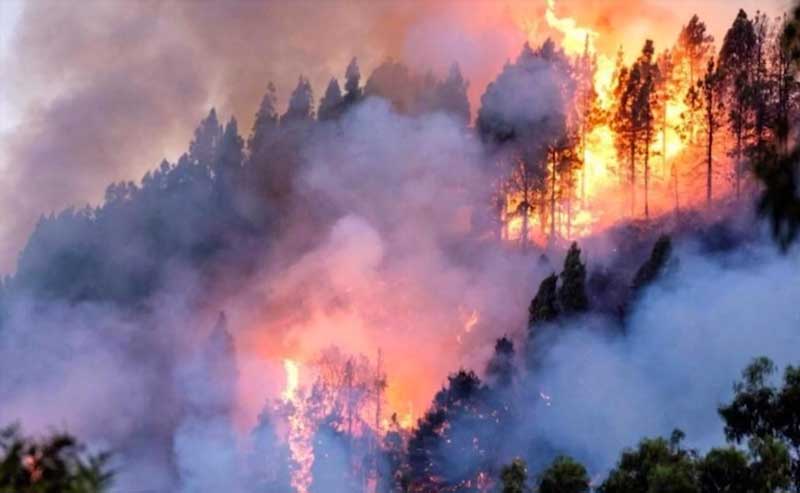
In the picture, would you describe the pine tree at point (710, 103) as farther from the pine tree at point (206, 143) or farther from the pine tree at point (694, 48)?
the pine tree at point (206, 143)

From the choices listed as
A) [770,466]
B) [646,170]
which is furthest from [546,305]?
[770,466]

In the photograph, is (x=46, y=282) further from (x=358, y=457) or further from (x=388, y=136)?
(x=358, y=457)

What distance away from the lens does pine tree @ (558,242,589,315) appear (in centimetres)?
5394

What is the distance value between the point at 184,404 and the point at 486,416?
28.0 meters

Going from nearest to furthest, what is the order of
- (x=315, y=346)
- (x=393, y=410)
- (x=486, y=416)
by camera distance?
(x=486, y=416), (x=393, y=410), (x=315, y=346)

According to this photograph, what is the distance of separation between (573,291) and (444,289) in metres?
23.5

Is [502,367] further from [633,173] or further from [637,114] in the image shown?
[637,114]

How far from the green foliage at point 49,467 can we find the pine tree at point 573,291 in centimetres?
4358

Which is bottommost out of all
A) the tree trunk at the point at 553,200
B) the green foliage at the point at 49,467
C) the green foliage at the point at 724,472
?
the green foliage at the point at 49,467

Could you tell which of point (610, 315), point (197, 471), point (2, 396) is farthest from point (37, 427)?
point (610, 315)

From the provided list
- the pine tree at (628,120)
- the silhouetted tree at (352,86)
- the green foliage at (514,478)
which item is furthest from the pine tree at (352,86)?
the green foliage at (514,478)

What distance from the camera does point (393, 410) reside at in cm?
6775

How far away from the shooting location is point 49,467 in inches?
485

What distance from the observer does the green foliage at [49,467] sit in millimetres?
11516
